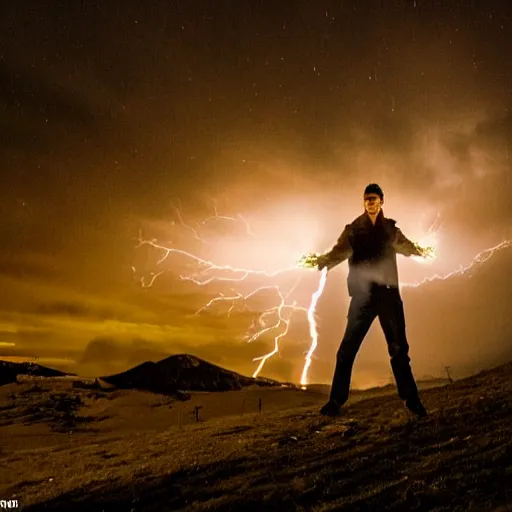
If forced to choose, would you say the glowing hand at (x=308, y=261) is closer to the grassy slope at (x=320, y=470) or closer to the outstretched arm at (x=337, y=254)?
the outstretched arm at (x=337, y=254)

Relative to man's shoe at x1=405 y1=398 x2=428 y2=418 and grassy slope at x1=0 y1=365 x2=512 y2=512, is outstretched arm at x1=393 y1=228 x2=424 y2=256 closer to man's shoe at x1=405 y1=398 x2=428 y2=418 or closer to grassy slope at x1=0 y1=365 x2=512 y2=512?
man's shoe at x1=405 y1=398 x2=428 y2=418

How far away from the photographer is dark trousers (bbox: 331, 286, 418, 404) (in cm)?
877

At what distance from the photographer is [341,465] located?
6.67 m

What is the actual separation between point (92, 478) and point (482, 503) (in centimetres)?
735

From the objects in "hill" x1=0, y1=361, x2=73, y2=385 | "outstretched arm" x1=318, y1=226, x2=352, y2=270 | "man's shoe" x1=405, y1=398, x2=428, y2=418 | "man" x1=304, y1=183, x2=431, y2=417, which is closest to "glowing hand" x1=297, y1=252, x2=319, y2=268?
"outstretched arm" x1=318, y1=226, x2=352, y2=270

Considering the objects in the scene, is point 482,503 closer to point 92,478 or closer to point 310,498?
point 310,498

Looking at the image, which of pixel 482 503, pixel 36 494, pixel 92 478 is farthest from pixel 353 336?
pixel 36 494

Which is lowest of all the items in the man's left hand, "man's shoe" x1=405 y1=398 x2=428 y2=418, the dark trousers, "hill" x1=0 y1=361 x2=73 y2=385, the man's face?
"man's shoe" x1=405 y1=398 x2=428 y2=418

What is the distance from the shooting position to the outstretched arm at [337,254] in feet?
31.9

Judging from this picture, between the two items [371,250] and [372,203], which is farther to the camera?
[372,203]

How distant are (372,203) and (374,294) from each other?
5.76 feet

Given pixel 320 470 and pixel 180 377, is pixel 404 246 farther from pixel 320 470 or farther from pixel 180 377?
pixel 180 377

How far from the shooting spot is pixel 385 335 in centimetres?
891

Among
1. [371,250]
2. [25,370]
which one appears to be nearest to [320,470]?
[371,250]
